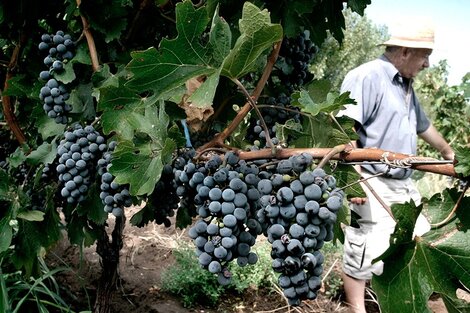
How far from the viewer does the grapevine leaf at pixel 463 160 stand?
0.92m

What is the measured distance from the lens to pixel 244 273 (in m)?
3.92

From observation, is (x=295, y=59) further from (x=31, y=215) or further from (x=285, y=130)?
(x=31, y=215)

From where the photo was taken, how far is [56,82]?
1.62 m

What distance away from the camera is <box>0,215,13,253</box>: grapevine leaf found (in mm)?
1807

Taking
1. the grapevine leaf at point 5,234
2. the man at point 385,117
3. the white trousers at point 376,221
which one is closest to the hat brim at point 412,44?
the man at point 385,117

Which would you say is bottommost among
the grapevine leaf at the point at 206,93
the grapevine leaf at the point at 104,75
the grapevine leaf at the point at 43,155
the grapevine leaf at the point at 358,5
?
the grapevine leaf at the point at 43,155

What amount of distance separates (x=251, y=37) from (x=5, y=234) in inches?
51.4

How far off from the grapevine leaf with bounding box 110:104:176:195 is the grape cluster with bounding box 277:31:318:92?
644 mm

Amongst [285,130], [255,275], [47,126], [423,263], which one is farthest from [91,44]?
[255,275]

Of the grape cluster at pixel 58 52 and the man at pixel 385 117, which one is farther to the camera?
the man at pixel 385 117

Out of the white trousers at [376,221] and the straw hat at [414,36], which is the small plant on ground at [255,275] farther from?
the straw hat at [414,36]

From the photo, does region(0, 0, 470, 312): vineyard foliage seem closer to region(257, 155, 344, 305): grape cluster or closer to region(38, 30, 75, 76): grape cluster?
region(38, 30, 75, 76): grape cluster

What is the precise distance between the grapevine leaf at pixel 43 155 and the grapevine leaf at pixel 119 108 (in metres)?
0.39

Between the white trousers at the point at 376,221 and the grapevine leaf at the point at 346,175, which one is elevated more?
the grapevine leaf at the point at 346,175
